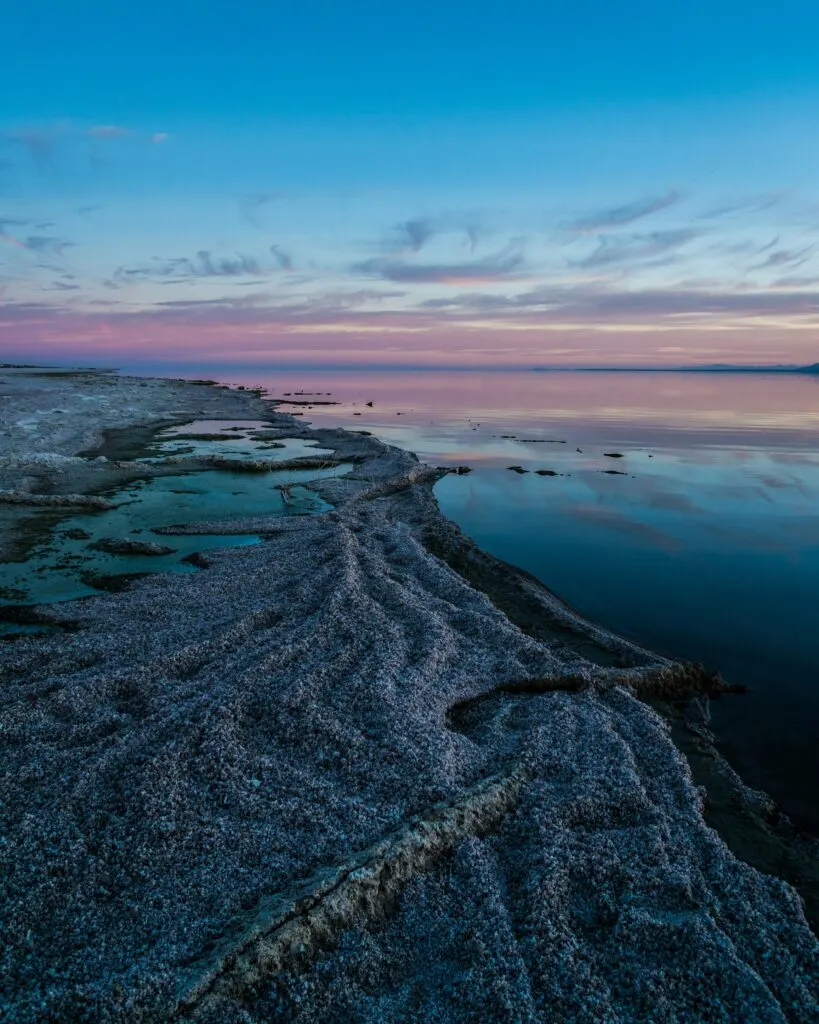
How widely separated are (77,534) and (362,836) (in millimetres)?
15054

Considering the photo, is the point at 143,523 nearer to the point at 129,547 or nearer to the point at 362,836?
the point at 129,547

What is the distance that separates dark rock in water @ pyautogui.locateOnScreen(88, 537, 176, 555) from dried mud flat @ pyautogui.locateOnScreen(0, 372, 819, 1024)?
14.6 feet

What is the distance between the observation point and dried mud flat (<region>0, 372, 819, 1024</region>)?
4.94m

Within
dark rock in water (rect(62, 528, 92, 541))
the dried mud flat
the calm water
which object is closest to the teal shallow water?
dark rock in water (rect(62, 528, 92, 541))

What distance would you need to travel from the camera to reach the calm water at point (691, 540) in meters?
10.3

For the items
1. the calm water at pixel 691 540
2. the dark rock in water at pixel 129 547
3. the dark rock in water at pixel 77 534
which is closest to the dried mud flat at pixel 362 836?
the calm water at pixel 691 540

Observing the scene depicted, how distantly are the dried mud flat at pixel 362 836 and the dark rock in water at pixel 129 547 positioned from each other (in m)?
4.44

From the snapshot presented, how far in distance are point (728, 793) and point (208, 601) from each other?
10131 millimetres

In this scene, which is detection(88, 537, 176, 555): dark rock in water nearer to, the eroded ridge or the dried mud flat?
the dried mud flat

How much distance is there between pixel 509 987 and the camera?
4977 millimetres

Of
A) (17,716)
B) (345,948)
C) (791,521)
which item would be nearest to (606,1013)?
(345,948)

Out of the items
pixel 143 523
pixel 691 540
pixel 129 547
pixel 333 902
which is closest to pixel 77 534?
pixel 143 523

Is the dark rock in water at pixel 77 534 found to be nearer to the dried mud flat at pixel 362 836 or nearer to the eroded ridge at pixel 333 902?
the dried mud flat at pixel 362 836

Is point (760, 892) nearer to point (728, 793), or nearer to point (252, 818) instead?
point (728, 793)
